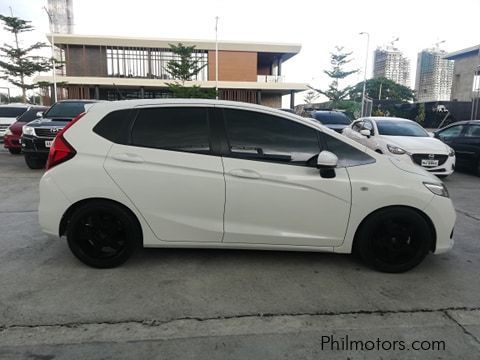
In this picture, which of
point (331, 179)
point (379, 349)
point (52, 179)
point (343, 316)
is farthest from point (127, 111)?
point (379, 349)

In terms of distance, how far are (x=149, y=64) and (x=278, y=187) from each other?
39014 mm

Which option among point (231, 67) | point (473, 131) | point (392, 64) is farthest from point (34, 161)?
point (392, 64)

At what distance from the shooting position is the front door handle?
12.0 feet

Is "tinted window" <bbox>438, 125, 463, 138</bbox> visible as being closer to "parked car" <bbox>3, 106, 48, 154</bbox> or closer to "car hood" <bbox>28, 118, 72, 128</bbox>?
"car hood" <bbox>28, 118, 72, 128</bbox>

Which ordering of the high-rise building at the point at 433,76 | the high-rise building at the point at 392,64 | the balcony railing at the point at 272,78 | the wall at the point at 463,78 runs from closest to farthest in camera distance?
1. the balcony railing at the point at 272,78
2. the wall at the point at 463,78
3. the high-rise building at the point at 433,76
4. the high-rise building at the point at 392,64

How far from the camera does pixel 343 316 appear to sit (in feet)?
10.1

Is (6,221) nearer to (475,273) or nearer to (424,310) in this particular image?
(424,310)

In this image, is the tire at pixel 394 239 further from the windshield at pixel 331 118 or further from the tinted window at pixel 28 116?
the windshield at pixel 331 118

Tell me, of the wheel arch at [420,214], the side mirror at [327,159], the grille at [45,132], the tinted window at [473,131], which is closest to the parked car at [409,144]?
the tinted window at [473,131]

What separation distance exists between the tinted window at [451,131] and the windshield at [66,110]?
9.92 metres

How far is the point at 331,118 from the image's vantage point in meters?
16.8

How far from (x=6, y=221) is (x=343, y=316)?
4.66 metres

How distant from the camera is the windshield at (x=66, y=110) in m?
9.86

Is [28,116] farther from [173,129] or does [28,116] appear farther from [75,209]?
[173,129]
